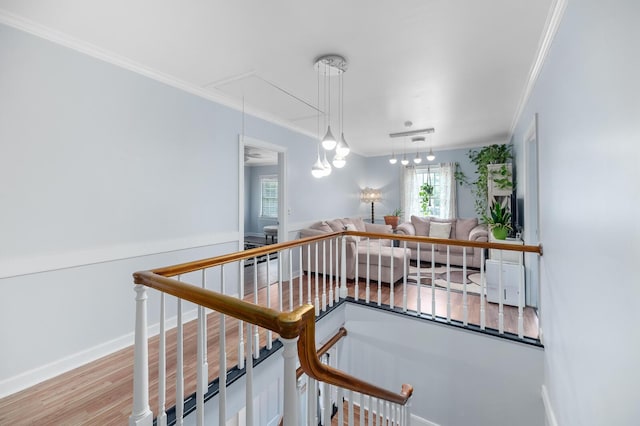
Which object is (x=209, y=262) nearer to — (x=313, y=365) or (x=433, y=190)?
(x=313, y=365)

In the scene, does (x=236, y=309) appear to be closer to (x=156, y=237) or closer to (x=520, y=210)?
(x=156, y=237)

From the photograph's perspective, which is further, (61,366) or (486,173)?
(486,173)

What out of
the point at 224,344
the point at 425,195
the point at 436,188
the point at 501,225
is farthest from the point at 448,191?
the point at 224,344

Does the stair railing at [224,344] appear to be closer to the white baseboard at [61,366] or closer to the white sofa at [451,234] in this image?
the white baseboard at [61,366]

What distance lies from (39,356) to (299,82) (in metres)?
3.24

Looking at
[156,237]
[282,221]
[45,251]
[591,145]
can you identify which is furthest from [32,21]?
[591,145]

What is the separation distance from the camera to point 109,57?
2.42 metres

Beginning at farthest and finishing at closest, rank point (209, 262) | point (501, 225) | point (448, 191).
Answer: point (448, 191) < point (501, 225) < point (209, 262)

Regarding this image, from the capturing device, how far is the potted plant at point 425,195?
6816mm

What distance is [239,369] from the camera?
2.13 meters

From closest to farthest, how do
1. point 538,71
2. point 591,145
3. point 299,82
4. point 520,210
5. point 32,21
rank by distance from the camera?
1. point 591,145
2. point 32,21
3. point 538,71
4. point 299,82
5. point 520,210

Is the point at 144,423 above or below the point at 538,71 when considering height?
below

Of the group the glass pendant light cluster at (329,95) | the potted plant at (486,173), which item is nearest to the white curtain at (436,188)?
the potted plant at (486,173)

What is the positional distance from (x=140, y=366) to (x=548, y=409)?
9.69 feet
